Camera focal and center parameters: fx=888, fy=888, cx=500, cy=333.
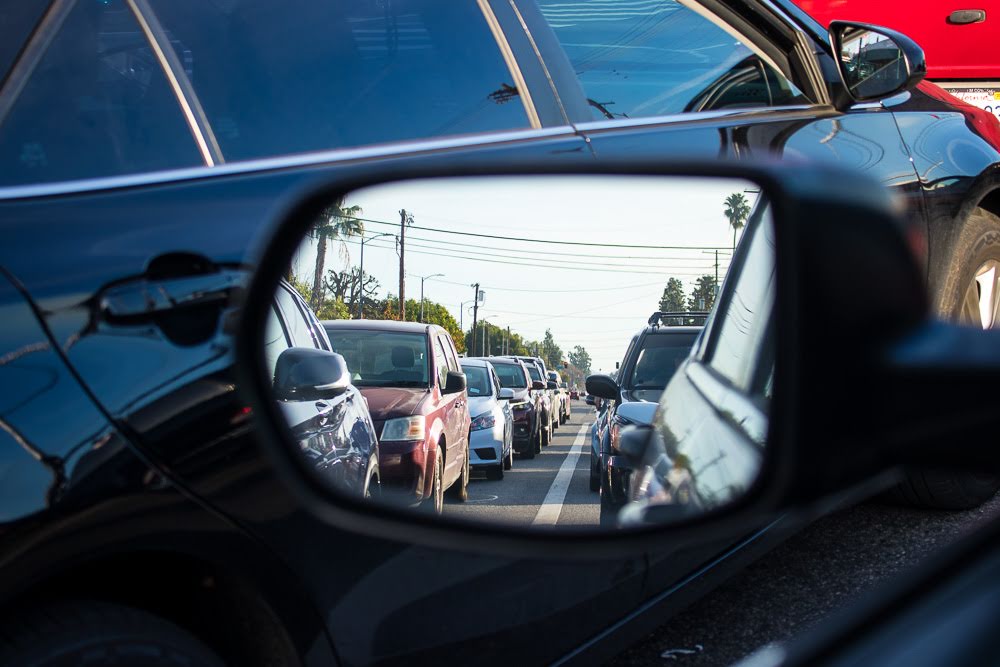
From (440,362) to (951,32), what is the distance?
26.7 feet

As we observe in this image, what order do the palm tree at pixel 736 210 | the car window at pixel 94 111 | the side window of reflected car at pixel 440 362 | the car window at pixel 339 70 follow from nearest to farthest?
the palm tree at pixel 736 210 < the side window of reflected car at pixel 440 362 < the car window at pixel 94 111 < the car window at pixel 339 70

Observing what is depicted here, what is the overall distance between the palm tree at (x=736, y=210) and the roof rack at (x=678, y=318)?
117 mm

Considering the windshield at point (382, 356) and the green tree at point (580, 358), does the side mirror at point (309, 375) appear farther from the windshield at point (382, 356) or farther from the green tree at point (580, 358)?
the green tree at point (580, 358)

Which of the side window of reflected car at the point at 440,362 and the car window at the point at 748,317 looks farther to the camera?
the side window of reflected car at the point at 440,362

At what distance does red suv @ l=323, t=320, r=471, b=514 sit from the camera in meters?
1.53

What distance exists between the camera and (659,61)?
2.75m

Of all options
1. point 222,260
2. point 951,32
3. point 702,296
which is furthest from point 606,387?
point 951,32

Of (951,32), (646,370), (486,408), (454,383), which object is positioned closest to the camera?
(646,370)

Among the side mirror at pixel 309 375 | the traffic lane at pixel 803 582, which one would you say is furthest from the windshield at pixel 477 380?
the traffic lane at pixel 803 582

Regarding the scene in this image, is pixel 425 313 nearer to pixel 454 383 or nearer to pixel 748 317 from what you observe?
pixel 454 383

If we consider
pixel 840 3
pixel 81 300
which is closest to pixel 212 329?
pixel 81 300

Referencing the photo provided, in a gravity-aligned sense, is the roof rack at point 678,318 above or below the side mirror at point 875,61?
below

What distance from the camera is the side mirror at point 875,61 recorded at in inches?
112

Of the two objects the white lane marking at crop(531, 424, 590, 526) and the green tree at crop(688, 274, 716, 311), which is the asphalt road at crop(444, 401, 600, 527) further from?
the green tree at crop(688, 274, 716, 311)
